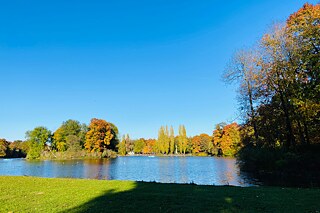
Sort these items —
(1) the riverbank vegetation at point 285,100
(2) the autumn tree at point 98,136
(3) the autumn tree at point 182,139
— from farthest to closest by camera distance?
1. (3) the autumn tree at point 182,139
2. (2) the autumn tree at point 98,136
3. (1) the riverbank vegetation at point 285,100

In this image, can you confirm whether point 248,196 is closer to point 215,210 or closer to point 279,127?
point 215,210

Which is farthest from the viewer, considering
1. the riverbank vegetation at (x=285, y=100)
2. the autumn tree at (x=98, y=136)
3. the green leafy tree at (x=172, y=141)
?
the green leafy tree at (x=172, y=141)

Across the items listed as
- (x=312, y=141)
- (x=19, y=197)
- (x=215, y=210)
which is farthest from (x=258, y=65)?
(x=19, y=197)

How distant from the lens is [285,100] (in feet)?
79.8

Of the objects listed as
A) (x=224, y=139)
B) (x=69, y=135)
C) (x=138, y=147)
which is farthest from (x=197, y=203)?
(x=138, y=147)

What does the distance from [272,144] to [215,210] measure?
79.6 feet

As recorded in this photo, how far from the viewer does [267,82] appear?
24.7 metres

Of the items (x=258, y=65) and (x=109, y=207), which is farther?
(x=258, y=65)

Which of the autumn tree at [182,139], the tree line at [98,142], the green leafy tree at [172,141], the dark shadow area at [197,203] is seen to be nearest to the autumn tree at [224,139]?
the tree line at [98,142]

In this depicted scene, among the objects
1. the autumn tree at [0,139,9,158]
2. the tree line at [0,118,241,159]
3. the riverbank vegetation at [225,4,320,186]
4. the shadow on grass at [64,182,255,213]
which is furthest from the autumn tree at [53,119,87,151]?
the shadow on grass at [64,182,255,213]

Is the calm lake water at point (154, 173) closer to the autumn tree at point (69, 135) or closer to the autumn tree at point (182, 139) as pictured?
the autumn tree at point (69, 135)

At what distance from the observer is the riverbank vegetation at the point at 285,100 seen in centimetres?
2036

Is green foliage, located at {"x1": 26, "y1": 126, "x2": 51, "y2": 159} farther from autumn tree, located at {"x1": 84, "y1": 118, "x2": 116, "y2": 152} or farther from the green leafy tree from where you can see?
the green leafy tree

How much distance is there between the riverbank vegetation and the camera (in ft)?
66.8
